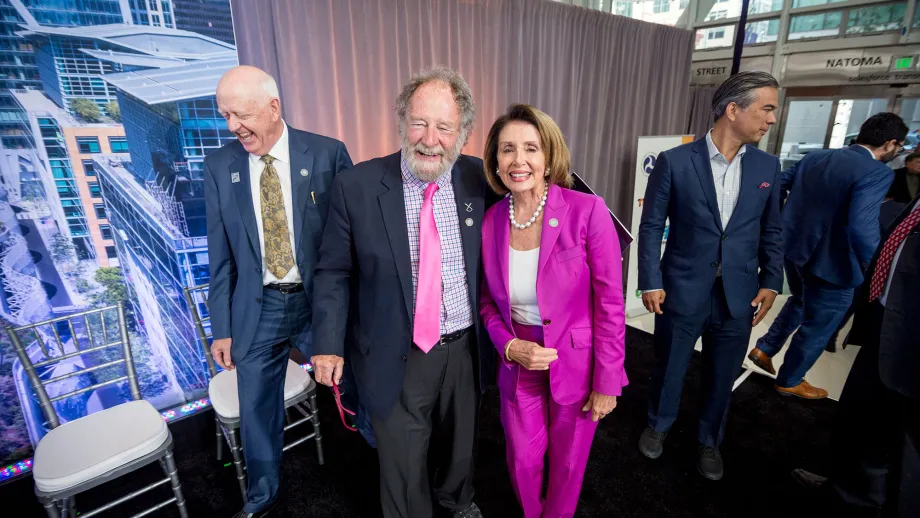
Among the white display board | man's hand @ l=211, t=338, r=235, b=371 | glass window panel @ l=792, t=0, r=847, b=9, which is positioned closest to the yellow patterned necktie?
man's hand @ l=211, t=338, r=235, b=371

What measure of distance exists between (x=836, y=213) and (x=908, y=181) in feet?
7.37

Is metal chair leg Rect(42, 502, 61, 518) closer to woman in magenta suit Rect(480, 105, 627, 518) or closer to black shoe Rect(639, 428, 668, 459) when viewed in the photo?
woman in magenta suit Rect(480, 105, 627, 518)

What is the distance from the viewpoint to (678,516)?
204cm

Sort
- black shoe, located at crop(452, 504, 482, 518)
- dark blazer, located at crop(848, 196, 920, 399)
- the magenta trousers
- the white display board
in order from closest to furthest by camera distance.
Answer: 1. dark blazer, located at crop(848, 196, 920, 399)
2. the magenta trousers
3. black shoe, located at crop(452, 504, 482, 518)
4. the white display board

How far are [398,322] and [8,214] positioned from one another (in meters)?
2.19

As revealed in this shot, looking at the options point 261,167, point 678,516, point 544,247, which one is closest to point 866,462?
point 678,516

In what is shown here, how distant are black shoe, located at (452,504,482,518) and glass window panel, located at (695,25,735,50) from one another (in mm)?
7404

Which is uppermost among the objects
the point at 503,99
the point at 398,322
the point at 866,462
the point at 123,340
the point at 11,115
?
the point at 503,99

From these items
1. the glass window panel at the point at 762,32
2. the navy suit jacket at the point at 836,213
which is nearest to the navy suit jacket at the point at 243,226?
the navy suit jacket at the point at 836,213

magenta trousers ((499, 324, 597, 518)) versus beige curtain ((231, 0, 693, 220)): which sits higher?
beige curtain ((231, 0, 693, 220))

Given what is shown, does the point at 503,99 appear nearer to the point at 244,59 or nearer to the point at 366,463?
the point at 244,59

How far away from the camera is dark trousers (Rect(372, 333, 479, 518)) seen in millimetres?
1630

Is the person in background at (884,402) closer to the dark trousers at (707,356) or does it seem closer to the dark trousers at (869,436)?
the dark trousers at (869,436)

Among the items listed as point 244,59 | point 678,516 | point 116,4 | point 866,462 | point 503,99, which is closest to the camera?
point 866,462
